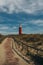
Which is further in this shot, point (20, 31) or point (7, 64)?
point (20, 31)

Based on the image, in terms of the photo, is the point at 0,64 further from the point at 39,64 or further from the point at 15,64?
the point at 39,64

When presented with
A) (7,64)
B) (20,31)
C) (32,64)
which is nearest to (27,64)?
(32,64)

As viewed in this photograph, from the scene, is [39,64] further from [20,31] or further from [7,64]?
[20,31]

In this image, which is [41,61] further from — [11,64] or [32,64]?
[11,64]

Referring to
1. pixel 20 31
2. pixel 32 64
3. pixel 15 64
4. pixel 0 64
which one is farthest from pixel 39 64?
pixel 20 31

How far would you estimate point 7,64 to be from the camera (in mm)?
16516

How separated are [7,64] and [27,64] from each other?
1526 millimetres

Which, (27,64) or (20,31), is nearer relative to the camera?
(27,64)

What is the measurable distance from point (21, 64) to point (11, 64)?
77 cm

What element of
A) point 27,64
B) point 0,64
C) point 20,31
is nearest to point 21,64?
point 27,64

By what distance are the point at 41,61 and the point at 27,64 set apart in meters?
1.22

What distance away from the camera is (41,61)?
17.3 meters

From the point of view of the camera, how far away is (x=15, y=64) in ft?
54.2

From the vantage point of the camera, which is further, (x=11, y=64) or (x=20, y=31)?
(x=20, y=31)
